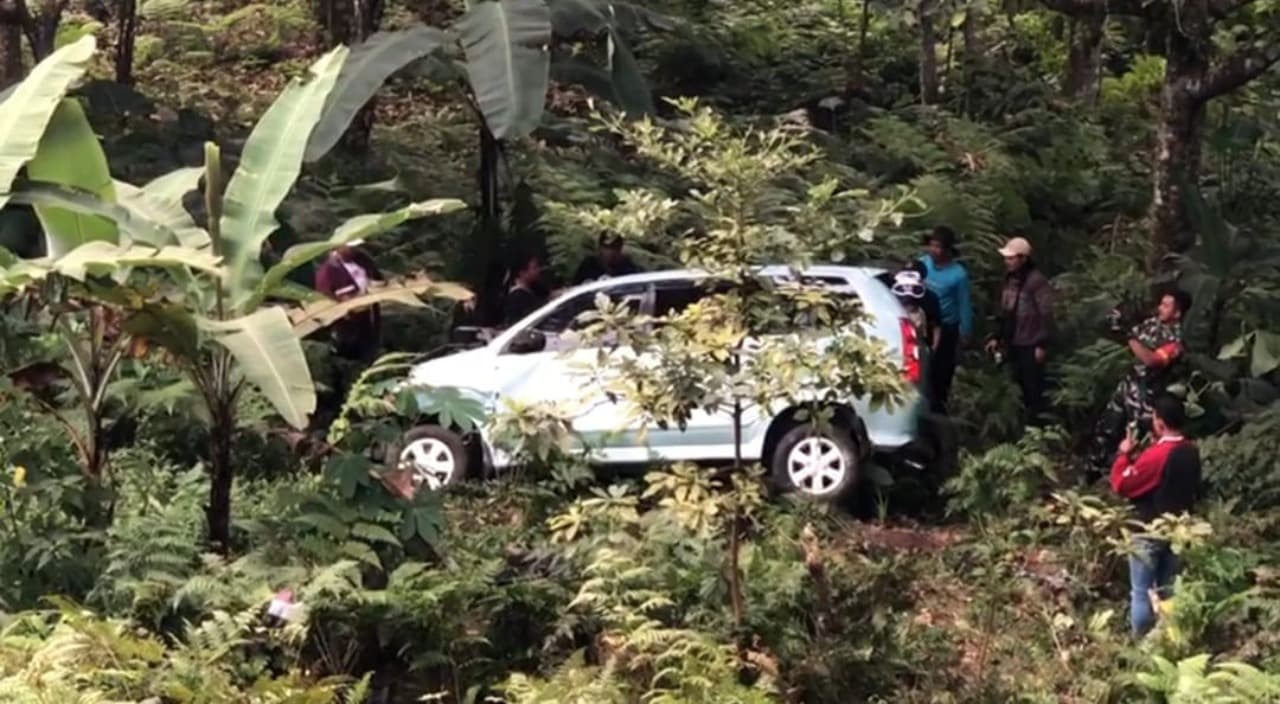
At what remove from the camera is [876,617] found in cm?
741

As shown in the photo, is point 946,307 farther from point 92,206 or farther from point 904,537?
point 92,206

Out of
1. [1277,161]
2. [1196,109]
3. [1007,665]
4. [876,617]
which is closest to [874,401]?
[876,617]

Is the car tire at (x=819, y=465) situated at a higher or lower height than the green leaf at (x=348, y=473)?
lower

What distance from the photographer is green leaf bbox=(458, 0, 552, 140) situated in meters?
10.1

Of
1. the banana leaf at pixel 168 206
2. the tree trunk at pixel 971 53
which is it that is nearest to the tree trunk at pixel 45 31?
the banana leaf at pixel 168 206

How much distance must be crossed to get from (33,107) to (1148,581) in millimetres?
6014

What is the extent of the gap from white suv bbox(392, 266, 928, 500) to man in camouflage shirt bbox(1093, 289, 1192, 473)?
4.46ft

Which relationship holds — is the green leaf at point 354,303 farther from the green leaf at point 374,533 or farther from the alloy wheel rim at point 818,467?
the alloy wheel rim at point 818,467

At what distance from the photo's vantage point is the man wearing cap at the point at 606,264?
10.9 metres

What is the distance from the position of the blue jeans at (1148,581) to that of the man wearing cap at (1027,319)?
330 cm

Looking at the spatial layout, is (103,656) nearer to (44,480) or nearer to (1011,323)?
(44,480)

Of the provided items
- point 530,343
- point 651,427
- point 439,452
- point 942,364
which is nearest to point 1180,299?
point 942,364

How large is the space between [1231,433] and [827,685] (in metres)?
4.53

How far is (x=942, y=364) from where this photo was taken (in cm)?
1067
